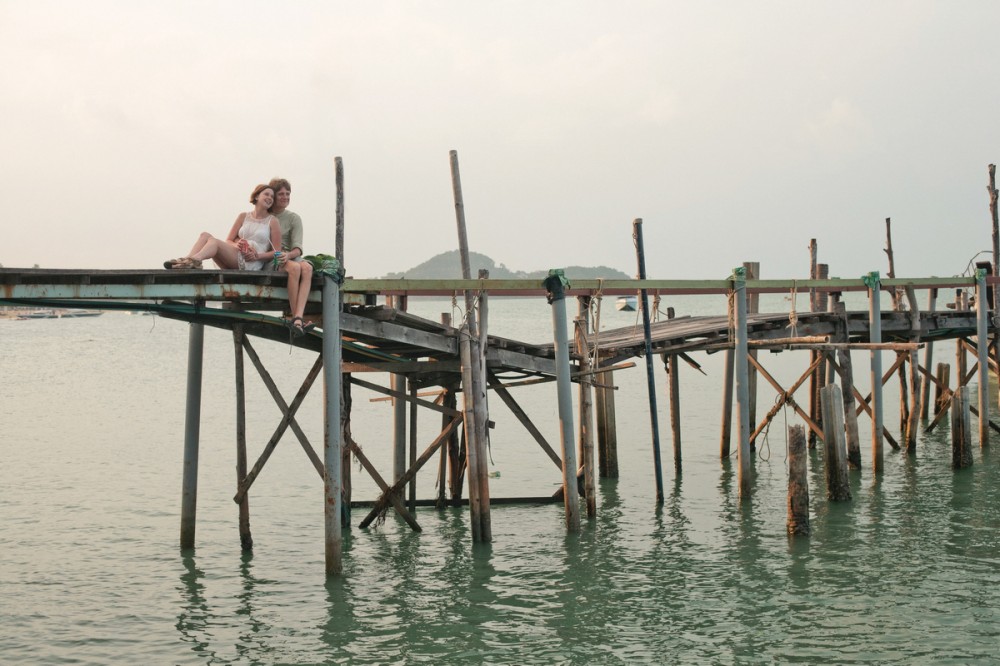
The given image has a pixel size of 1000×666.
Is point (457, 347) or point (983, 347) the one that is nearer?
point (457, 347)

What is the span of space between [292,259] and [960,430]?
12.9m

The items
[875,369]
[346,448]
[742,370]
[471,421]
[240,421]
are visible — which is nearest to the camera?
[240,421]

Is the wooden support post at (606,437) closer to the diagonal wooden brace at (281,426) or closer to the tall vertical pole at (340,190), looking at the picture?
the tall vertical pole at (340,190)

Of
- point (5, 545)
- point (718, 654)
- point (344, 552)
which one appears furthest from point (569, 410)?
point (5, 545)

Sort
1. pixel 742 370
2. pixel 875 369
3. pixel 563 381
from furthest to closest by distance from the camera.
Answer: pixel 875 369 → pixel 742 370 → pixel 563 381

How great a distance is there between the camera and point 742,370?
51.1 feet

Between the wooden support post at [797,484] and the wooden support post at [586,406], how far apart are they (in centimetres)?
267

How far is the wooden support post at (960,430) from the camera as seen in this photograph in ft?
60.3

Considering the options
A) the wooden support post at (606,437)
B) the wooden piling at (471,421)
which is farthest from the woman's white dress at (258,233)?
the wooden support post at (606,437)

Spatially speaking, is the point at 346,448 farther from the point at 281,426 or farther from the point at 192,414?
the point at 192,414

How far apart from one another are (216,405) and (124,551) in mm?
19330

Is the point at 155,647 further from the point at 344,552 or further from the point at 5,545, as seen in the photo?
the point at 5,545

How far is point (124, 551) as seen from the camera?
1380cm

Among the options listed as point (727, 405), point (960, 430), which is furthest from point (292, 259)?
point (960, 430)
